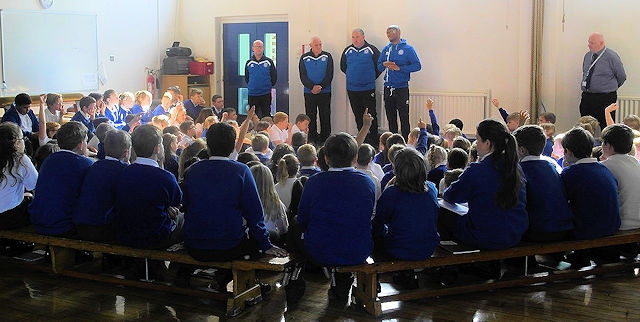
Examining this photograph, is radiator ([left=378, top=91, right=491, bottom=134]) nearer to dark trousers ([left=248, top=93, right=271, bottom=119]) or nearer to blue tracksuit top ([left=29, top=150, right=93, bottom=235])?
dark trousers ([left=248, top=93, right=271, bottom=119])

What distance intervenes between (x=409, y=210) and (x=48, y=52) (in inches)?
298

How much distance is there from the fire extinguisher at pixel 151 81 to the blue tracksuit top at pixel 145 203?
7376mm

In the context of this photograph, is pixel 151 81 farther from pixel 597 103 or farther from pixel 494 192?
pixel 494 192

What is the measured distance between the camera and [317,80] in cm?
1046

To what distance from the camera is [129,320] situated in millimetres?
4012

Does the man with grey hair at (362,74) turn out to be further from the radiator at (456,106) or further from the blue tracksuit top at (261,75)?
the blue tracksuit top at (261,75)

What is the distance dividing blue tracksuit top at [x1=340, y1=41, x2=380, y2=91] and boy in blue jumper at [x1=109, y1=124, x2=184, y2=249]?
5.93 meters

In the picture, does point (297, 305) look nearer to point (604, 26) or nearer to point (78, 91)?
point (604, 26)

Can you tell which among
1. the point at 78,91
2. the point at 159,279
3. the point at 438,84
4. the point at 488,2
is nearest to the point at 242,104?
the point at 78,91

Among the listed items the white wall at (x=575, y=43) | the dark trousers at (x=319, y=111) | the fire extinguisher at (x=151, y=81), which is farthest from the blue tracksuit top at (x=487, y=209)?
the fire extinguisher at (x=151, y=81)

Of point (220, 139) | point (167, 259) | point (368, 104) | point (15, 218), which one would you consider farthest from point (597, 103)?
point (15, 218)

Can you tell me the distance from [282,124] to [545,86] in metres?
3.80

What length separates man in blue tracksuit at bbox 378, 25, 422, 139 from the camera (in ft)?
31.5

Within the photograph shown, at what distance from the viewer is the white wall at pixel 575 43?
9031 mm
